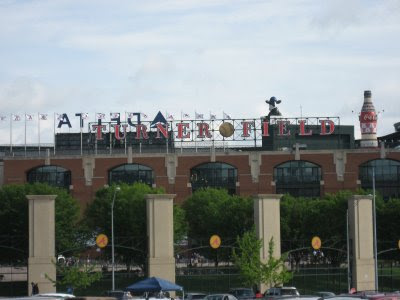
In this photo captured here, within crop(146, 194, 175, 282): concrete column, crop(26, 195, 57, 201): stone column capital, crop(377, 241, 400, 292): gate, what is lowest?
crop(377, 241, 400, 292): gate

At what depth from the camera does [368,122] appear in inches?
5655

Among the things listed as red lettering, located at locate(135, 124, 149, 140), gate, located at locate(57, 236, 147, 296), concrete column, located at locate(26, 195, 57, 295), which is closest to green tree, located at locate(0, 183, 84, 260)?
gate, located at locate(57, 236, 147, 296)

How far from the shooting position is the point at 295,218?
10050 cm

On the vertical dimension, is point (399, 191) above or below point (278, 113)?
below

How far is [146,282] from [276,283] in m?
15.3

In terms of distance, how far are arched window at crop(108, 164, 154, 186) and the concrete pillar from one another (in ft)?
189

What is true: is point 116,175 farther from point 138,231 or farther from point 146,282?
point 146,282

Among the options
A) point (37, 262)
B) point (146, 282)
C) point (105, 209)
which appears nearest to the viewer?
point (146, 282)

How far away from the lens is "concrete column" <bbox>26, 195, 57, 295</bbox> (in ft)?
226

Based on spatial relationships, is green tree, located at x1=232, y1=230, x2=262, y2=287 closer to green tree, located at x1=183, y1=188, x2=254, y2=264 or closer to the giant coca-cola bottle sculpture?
green tree, located at x1=183, y1=188, x2=254, y2=264

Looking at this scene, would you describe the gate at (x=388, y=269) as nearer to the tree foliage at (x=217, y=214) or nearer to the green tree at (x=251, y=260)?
the green tree at (x=251, y=260)

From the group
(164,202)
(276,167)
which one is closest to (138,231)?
(164,202)

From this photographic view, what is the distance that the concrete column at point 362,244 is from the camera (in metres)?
75.6

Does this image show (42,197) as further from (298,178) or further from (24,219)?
(298,178)
